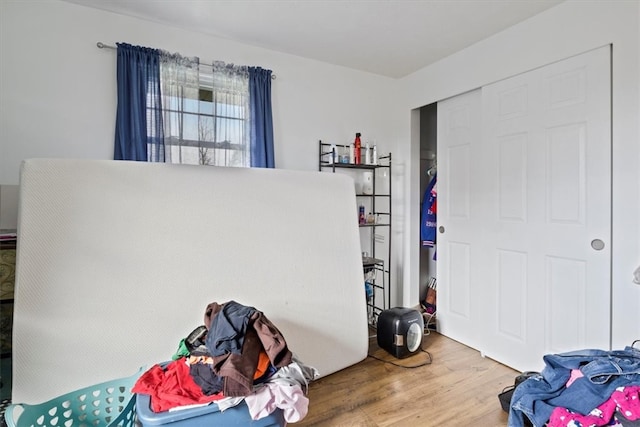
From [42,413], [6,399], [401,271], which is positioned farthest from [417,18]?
[6,399]

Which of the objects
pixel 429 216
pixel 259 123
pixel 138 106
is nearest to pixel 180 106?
pixel 138 106

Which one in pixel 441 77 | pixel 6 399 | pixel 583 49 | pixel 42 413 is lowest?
pixel 6 399

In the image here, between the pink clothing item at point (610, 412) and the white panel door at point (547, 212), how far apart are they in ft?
3.09

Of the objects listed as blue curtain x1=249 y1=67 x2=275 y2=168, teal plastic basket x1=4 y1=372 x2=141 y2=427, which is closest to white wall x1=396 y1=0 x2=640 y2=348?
blue curtain x1=249 y1=67 x2=275 y2=168

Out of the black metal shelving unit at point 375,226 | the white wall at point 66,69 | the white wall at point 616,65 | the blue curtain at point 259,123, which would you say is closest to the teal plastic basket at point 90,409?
the white wall at point 66,69

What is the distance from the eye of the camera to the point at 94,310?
1653 mm

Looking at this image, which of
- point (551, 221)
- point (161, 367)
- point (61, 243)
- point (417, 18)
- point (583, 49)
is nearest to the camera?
point (161, 367)

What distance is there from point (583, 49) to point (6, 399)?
12.2 feet

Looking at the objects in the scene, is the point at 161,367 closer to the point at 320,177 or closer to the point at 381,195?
the point at 320,177

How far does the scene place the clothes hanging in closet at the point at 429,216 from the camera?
3334 millimetres

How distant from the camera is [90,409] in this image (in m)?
1.44

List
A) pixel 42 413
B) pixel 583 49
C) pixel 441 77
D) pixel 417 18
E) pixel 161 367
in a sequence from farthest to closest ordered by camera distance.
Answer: pixel 441 77 < pixel 417 18 < pixel 583 49 < pixel 161 367 < pixel 42 413

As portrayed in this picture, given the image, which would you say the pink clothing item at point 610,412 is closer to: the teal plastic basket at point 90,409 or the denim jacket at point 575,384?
the denim jacket at point 575,384

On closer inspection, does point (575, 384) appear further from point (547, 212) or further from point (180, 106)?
point (180, 106)
